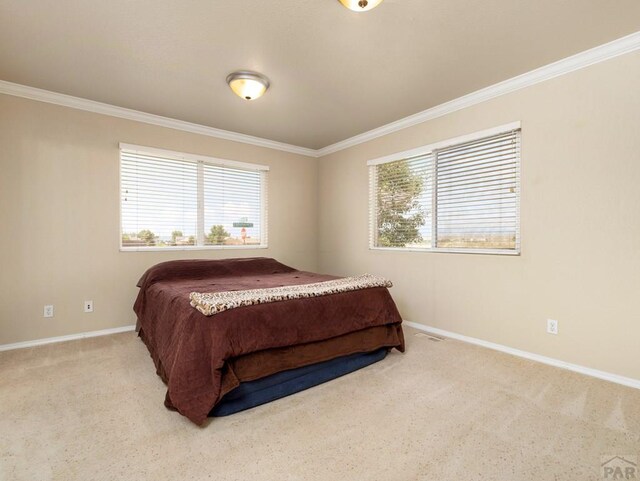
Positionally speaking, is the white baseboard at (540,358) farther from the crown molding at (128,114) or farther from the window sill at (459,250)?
the crown molding at (128,114)

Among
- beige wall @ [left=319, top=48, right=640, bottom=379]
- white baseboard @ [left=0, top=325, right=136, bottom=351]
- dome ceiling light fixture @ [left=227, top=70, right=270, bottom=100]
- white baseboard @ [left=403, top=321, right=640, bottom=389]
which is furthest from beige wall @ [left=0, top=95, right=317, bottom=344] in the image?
beige wall @ [left=319, top=48, right=640, bottom=379]

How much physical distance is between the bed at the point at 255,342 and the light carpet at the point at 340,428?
0.11 meters

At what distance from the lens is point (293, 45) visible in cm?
235

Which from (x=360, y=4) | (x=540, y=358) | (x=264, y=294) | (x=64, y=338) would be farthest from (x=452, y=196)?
(x=64, y=338)

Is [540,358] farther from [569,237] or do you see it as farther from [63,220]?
[63,220]

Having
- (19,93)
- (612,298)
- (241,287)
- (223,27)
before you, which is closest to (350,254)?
(241,287)

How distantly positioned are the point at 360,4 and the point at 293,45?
66cm

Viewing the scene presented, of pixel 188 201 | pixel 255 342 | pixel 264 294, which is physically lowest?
pixel 255 342

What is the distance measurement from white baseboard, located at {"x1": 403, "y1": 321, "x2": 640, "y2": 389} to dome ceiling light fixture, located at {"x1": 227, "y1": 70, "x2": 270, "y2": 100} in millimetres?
2998

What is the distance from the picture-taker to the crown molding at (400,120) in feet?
7.80

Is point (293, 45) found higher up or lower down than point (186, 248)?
higher up

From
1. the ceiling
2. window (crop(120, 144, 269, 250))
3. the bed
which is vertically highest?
the ceiling

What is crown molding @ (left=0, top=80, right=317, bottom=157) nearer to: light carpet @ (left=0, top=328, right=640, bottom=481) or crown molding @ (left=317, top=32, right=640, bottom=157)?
crown molding @ (left=317, top=32, right=640, bottom=157)

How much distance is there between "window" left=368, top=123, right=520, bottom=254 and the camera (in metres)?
2.97
